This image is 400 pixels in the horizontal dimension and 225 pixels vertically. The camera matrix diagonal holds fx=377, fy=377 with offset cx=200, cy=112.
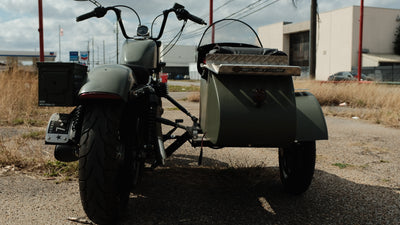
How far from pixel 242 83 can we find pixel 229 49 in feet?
1.16

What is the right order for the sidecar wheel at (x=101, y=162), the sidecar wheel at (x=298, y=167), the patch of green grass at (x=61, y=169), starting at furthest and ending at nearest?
the patch of green grass at (x=61, y=169)
the sidecar wheel at (x=298, y=167)
the sidecar wheel at (x=101, y=162)

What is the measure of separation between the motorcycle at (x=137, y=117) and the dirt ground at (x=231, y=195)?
0.37 metres

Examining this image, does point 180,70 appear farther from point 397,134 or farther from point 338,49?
point 397,134

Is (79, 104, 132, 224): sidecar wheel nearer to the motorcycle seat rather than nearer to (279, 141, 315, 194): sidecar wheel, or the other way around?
the motorcycle seat

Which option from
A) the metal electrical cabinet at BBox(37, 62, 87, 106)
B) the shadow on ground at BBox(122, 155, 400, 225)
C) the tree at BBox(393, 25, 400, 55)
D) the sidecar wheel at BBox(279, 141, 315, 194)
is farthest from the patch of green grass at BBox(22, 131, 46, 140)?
the tree at BBox(393, 25, 400, 55)

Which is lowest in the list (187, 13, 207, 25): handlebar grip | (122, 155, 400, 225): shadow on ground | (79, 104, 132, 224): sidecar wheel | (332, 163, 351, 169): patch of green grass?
(122, 155, 400, 225): shadow on ground

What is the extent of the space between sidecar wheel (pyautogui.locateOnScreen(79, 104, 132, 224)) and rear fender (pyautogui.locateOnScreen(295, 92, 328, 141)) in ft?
4.37

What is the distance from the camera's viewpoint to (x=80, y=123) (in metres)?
2.43

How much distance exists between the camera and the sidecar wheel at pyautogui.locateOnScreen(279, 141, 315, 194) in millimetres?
2986

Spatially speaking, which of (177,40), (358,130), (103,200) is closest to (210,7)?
(358,130)

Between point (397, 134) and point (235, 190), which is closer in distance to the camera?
point (235, 190)

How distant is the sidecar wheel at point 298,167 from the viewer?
2986mm

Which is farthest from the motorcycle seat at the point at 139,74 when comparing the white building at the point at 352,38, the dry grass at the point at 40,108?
the white building at the point at 352,38

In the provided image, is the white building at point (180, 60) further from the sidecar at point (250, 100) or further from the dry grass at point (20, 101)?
the sidecar at point (250, 100)
